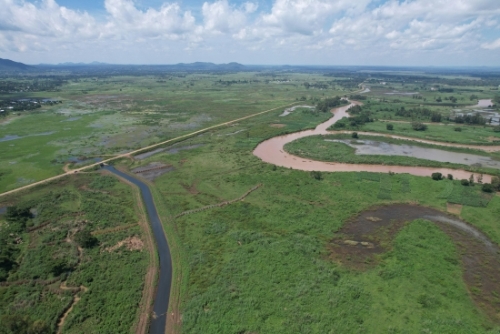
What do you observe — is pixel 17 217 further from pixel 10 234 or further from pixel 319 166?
pixel 319 166

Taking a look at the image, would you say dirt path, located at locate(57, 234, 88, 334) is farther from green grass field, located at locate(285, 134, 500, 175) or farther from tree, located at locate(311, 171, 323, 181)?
green grass field, located at locate(285, 134, 500, 175)

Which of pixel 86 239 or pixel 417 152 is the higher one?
pixel 417 152

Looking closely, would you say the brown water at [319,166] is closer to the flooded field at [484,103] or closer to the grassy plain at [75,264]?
the grassy plain at [75,264]

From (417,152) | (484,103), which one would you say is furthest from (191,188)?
(484,103)

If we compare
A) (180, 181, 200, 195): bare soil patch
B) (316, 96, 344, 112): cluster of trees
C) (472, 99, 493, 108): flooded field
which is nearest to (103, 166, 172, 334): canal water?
Answer: (180, 181, 200, 195): bare soil patch

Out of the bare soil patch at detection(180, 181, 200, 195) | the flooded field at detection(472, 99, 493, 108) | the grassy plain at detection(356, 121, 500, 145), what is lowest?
the bare soil patch at detection(180, 181, 200, 195)

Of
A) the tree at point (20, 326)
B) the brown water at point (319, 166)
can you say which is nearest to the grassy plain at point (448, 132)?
the brown water at point (319, 166)
